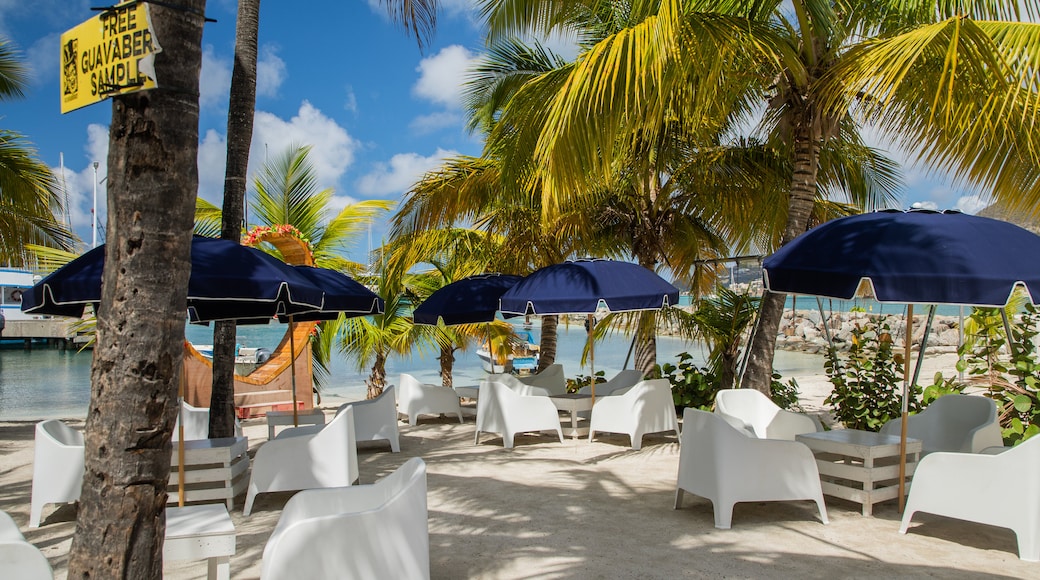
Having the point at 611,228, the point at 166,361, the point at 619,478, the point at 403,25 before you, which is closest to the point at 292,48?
the point at 611,228

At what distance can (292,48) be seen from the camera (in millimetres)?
38906

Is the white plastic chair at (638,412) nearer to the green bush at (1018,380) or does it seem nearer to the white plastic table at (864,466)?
the white plastic table at (864,466)

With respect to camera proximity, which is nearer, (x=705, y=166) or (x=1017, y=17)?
(x=1017, y=17)

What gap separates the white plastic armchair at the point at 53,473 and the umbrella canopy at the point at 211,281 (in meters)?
0.92

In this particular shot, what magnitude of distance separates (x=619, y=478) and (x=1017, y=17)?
17.0 feet

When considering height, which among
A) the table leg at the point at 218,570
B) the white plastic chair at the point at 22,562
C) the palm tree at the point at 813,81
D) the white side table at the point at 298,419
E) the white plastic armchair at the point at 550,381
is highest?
the palm tree at the point at 813,81

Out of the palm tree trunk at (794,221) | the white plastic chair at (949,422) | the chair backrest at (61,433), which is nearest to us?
the chair backrest at (61,433)

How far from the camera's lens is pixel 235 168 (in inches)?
260

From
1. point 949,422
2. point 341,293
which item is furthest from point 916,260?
point 341,293

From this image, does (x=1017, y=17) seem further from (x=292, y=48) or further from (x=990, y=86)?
(x=292, y=48)

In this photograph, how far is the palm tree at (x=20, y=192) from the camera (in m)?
11.0

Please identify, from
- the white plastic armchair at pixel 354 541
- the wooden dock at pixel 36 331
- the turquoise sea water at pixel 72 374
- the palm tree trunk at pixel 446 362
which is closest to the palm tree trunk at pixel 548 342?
the turquoise sea water at pixel 72 374

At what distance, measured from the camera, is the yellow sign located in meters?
2.14

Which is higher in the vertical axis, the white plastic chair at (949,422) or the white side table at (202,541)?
the white plastic chair at (949,422)
